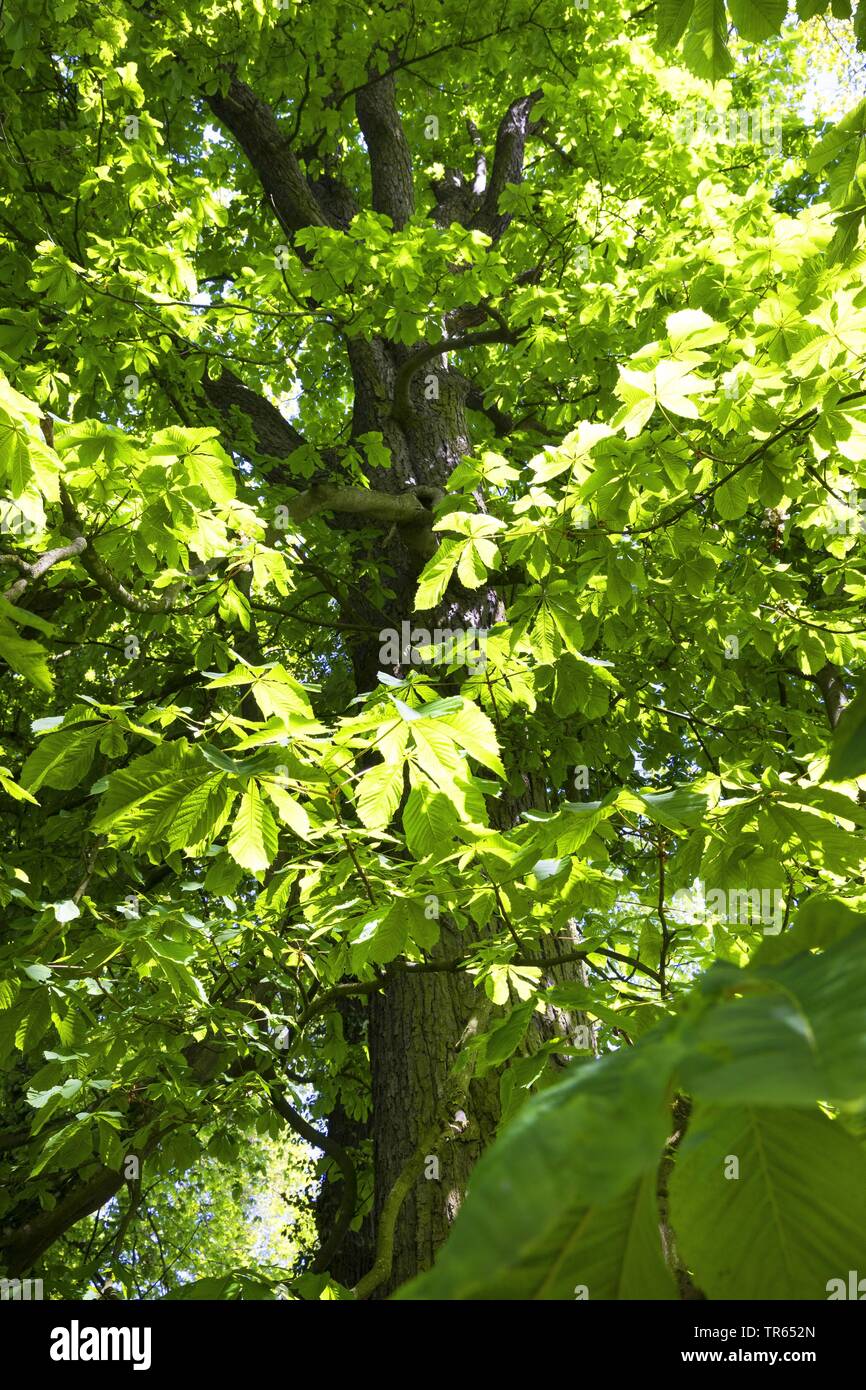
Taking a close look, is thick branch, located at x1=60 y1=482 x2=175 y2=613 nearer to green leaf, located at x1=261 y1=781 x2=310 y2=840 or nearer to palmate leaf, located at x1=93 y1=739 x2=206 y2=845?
palmate leaf, located at x1=93 y1=739 x2=206 y2=845

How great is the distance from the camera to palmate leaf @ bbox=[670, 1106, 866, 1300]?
0.52 metres

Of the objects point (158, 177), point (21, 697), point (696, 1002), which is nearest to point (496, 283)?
point (158, 177)

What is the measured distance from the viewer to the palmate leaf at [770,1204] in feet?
1.71

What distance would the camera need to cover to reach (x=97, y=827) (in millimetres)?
1628

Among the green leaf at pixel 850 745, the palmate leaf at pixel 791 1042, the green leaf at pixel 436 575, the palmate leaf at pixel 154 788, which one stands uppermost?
the green leaf at pixel 436 575

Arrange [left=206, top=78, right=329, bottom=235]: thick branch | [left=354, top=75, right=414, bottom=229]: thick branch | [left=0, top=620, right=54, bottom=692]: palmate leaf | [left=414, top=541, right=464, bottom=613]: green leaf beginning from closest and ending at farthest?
[left=0, top=620, right=54, bottom=692]: palmate leaf → [left=414, top=541, right=464, bottom=613]: green leaf → [left=206, top=78, right=329, bottom=235]: thick branch → [left=354, top=75, right=414, bottom=229]: thick branch

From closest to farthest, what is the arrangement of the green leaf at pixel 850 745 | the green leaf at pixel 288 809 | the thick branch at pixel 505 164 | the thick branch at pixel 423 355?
the green leaf at pixel 850 745
the green leaf at pixel 288 809
the thick branch at pixel 423 355
the thick branch at pixel 505 164

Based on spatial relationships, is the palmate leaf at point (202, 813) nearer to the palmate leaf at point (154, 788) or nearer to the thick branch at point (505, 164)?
the palmate leaf at point (154, 788)

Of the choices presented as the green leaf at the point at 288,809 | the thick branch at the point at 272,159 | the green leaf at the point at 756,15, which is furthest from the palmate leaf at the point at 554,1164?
the thick branch at the point at 272,159

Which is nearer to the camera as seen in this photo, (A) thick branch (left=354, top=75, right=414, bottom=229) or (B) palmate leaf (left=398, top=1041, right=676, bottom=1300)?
(B) palmate leaf (left=398, top=1041, right=676, bottom=1300)

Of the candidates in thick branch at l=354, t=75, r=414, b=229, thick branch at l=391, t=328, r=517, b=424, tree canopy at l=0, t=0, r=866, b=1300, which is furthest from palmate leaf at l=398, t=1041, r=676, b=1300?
thick branch at l=354, t=75, r=414, b=229

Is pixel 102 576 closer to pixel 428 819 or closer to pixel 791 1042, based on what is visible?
pixel 428 819

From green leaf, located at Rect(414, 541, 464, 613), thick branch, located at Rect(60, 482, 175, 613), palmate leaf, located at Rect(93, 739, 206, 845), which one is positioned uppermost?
thick branch, located at Rect(60, 482, 175, 613)
